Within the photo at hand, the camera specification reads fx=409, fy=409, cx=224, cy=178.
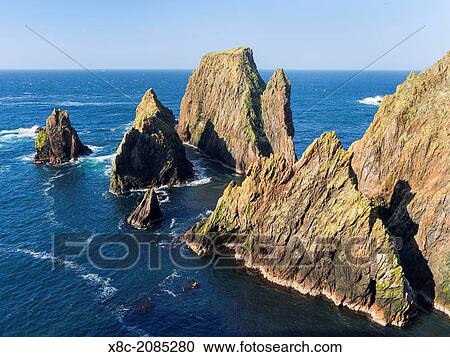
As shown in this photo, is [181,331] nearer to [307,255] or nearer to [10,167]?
[307,255]

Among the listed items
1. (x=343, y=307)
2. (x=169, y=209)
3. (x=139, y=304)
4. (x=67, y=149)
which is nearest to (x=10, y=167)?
(x=67, y=149)

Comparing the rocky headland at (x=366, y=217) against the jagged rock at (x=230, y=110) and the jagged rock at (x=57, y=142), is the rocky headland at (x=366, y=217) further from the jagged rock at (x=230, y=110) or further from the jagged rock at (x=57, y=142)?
the jagged rock at (x=57, y=142)

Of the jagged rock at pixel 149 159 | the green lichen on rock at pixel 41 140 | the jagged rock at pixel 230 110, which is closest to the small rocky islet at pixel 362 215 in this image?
the jagged rock at pixel 149 159

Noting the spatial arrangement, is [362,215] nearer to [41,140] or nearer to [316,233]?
[316,233]

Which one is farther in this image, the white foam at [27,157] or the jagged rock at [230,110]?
the white foam at [27,157]

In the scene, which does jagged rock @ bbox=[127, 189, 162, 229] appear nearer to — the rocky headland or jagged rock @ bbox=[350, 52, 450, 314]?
the rocky headland

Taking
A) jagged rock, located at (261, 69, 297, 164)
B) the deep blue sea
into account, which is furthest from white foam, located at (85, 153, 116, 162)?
jagged rock, located at (261, 69, 297, 164)

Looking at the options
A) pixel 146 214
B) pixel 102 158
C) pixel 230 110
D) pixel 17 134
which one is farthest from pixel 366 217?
pixel 17 134
